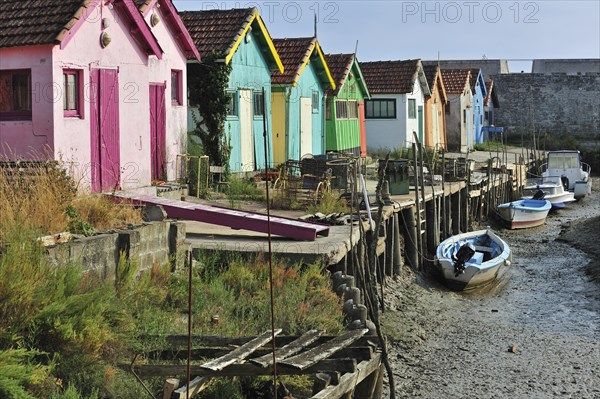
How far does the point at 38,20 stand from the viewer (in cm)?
1627

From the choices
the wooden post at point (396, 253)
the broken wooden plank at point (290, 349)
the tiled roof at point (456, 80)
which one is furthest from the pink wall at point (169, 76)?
the tiled roof at point (456, 80)

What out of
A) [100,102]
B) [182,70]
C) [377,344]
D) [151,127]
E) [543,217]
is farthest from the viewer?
[543,217]

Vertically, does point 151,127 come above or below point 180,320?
above

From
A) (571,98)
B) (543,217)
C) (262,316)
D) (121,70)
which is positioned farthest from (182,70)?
(571,98)

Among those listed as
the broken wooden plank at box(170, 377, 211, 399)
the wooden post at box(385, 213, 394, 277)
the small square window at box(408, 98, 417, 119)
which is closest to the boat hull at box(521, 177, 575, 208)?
the small square window at box(408, 98, 417, 119)

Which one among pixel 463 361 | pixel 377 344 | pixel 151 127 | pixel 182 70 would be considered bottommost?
pixel 463 361

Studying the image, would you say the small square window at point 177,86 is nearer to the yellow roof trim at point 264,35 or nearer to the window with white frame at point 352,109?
the yellow roof trim at point 264,35

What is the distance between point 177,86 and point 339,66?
42.3 feet

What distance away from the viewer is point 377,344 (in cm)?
1090

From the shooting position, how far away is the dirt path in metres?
14.4

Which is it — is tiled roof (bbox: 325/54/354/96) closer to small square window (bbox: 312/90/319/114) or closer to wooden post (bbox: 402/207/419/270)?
small square window (bbox: 312/90/319/114)

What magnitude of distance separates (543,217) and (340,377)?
26.2 meters

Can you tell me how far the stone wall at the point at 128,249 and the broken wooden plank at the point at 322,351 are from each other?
9.07ft

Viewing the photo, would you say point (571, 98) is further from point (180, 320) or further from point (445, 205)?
point (180, 320)
